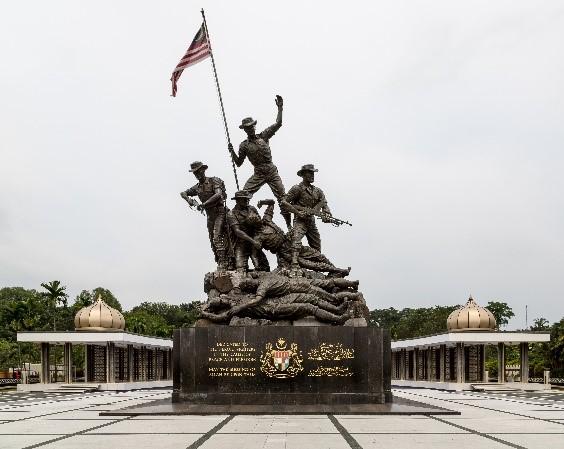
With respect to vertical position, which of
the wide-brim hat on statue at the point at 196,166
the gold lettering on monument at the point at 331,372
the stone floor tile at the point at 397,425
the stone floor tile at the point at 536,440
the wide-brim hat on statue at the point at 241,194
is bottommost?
the stone floor tile at the point at 397,425

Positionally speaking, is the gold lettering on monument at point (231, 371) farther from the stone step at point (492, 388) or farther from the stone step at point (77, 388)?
the stone step at point (492, 388)

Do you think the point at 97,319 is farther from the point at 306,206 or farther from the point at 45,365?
the point at 306,206

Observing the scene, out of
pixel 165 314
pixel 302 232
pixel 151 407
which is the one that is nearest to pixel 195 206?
pixel 302 232

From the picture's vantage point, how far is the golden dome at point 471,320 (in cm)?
3934

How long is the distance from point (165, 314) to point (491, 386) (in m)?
53.2

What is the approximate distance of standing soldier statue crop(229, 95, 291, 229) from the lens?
19.6m

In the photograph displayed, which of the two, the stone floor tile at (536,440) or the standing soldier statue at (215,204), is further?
the standing soldier statue at (215,204)

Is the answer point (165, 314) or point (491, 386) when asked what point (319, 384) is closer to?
point (491, 386)

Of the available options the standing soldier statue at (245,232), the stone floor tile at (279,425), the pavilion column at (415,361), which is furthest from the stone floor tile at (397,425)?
the pavilion column at (415,361)

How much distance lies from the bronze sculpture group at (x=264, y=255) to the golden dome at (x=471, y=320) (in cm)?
2144

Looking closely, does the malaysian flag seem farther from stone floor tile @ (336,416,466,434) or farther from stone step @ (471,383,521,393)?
stone step @ (471,383,521,393)

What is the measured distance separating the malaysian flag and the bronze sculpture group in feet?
7.22

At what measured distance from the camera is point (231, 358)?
17453mm

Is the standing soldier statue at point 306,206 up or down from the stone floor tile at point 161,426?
up
